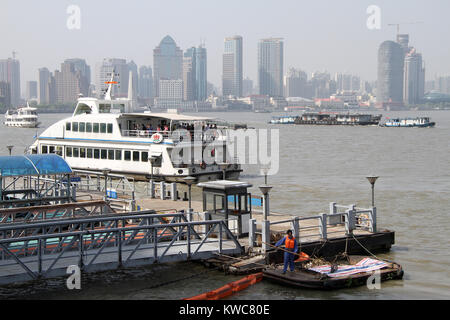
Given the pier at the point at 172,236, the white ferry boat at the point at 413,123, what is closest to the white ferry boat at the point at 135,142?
the pier at the point at 172,236

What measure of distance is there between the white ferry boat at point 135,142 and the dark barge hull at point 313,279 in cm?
1954

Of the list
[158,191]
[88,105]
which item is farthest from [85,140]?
[158,191]

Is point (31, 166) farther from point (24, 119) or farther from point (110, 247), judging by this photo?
point (24, 119)

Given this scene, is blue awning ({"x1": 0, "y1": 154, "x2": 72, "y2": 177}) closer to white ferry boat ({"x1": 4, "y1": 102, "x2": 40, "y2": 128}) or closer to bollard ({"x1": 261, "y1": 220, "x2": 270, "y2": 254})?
bollard ({"x1": 261, "y1": 220, "x2": 270, "y2": 254})

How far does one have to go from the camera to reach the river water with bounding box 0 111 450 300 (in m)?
17.9

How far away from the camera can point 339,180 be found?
45.3 metres

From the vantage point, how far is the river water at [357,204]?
17.9 m

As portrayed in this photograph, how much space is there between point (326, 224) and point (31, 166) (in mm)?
10943

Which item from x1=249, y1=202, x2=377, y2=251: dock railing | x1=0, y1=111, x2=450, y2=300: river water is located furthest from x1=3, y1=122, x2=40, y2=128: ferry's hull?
x1=249, y1=202, x2=377, y2=251: dock railing

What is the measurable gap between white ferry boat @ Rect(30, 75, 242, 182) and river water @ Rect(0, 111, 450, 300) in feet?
8.89

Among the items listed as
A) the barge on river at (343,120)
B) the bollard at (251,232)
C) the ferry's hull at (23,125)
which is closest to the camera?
the bollard at (251,232)

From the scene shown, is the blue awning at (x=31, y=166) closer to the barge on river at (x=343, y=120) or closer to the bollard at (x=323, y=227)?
the bollard at (x=323, y=227)
